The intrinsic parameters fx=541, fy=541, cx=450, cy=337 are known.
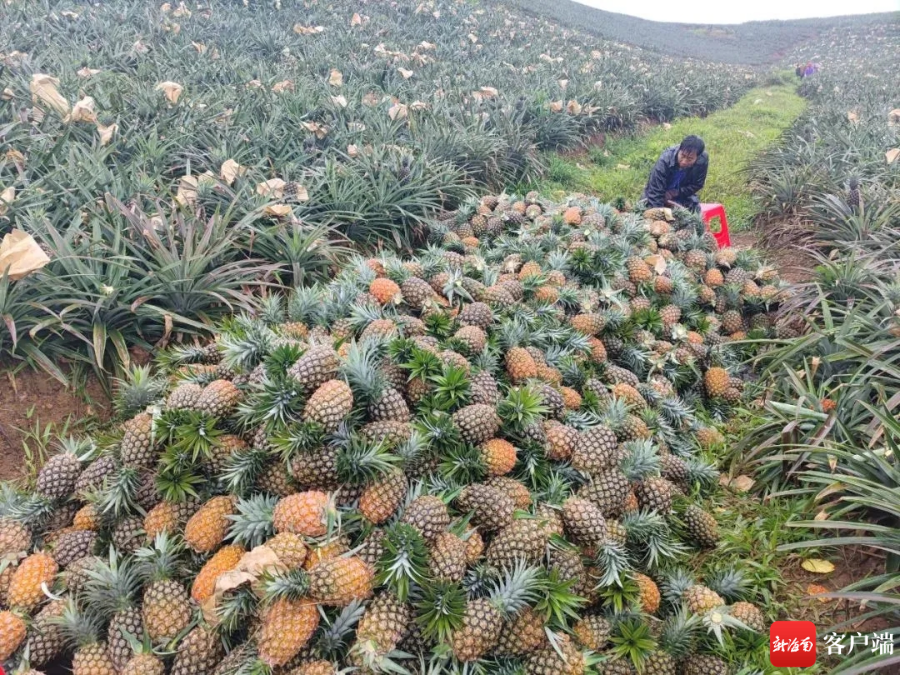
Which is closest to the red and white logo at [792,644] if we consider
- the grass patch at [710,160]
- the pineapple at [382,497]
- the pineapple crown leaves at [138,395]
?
the pineapple at [382,497]

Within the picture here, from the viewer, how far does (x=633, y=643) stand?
180 cm

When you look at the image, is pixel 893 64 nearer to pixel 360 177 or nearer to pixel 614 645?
pixel 360 177

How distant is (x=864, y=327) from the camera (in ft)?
10.7

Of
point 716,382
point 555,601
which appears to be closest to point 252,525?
point 555,601

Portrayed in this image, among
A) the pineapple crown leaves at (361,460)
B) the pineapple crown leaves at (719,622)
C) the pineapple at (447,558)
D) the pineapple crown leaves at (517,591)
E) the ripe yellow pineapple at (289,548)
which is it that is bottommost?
the pineapple crown leaves at (719,622)

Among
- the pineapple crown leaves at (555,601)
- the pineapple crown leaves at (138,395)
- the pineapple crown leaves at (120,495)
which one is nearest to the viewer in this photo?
the pineapple crown leaves at (555,601)

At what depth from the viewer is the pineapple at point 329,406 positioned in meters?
1.82

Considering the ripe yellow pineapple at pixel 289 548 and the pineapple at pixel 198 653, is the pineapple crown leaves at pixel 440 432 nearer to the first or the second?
the ripe yellow pineapple at pixel 289 548

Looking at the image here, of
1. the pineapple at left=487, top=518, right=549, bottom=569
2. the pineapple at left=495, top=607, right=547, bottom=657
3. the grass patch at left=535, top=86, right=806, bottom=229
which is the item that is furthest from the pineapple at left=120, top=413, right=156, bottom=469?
the grass patch at left=535, top=86, right=806, bottom=229

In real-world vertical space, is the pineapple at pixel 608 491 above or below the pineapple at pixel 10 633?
below

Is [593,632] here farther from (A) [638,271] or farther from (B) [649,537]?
(A) [638,271]

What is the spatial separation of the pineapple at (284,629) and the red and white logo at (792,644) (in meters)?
1.62

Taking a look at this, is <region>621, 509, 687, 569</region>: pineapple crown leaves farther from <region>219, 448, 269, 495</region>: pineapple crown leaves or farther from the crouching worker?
the crouching worker

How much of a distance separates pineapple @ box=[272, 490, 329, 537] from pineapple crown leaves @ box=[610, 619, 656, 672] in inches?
41.0
